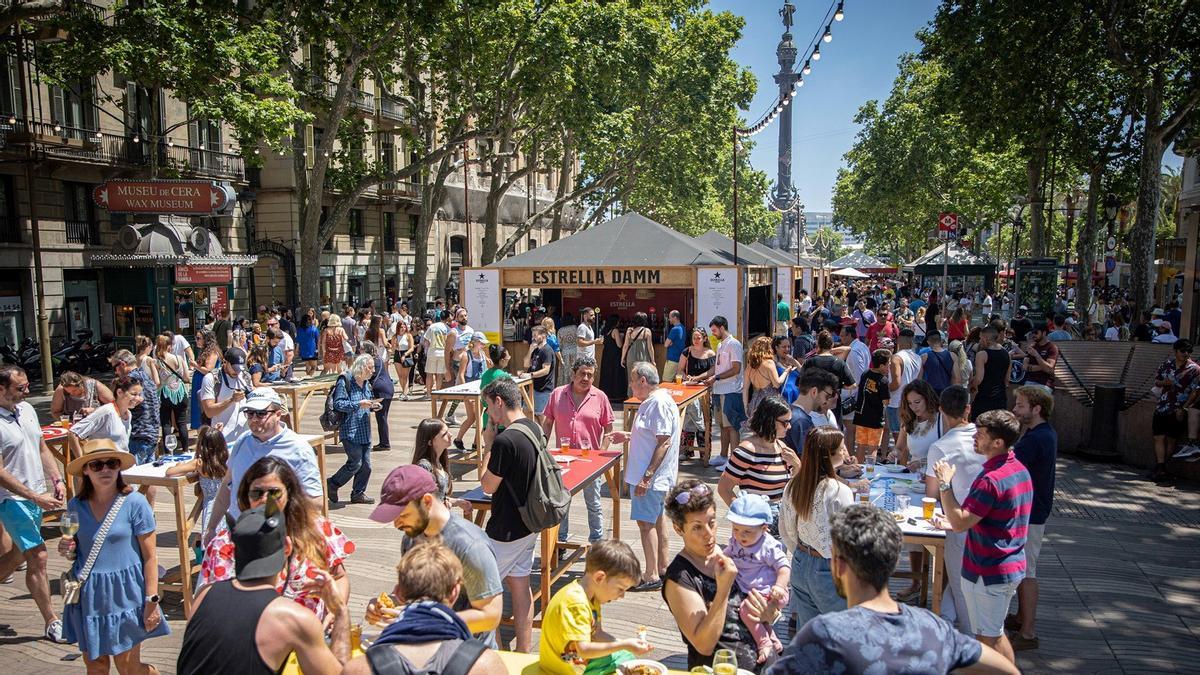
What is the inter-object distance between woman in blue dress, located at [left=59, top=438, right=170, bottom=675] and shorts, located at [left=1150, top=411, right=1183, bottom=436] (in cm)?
1051

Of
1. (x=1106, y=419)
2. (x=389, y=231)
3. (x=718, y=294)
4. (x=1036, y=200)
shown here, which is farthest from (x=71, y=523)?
(x=389, y=231)

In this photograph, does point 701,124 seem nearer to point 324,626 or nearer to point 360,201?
point 360,201

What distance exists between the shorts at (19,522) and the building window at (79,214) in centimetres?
2065

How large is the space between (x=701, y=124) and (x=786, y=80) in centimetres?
4031

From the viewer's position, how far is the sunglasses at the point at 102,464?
4332 mm

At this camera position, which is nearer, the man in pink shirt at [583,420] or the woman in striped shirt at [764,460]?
the woman in striped shirt at [764,460]

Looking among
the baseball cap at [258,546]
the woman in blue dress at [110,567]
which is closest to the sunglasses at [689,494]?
the baseball cap at [258,546]

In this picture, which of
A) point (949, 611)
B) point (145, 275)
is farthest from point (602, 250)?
point (145, 275)

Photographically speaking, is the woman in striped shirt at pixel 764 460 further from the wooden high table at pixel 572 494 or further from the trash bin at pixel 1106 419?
the trash bin at pixel 1106 419

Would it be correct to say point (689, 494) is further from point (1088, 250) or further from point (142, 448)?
point (1088, 250)

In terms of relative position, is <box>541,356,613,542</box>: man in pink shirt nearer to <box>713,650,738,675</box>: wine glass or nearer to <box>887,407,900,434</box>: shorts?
<box>713,650,738,675</box>: wine glass

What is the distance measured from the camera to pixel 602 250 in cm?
1614

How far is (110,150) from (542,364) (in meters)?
19.5

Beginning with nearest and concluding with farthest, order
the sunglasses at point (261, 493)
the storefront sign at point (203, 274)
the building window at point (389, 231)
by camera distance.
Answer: the sunglasses at point (261, 493) → the storefront sign at point (203, 274) → the building window at point (389, 231)
